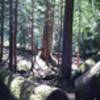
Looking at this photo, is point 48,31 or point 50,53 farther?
point 48,31

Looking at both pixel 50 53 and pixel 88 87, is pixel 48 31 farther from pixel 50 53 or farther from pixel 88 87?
pixel 88 87

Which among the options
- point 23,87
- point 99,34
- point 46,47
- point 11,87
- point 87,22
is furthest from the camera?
point 87,22

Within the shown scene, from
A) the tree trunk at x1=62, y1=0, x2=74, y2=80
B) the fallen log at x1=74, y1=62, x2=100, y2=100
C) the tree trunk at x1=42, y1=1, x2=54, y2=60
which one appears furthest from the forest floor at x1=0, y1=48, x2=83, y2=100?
the fallen log at x1=74, y1=62, x2=100, y2=100

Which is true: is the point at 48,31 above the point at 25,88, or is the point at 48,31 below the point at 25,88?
above

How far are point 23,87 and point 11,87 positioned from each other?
2.81 feet

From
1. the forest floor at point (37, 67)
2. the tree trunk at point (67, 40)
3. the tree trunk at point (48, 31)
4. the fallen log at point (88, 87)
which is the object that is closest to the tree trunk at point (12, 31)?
the forest floor at point (37, 67)

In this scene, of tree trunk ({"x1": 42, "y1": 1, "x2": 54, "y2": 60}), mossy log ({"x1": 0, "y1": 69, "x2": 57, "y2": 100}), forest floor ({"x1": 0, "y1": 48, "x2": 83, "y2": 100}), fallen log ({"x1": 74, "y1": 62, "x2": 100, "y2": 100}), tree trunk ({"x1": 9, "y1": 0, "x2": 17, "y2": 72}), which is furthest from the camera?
tree trunk ({"x1": 42, "y1": 1, "x2": 54, "y2": 60})

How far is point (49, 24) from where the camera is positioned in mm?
24953

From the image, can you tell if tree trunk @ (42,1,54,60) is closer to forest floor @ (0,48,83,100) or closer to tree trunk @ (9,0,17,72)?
forest floor @ (0,48,83,100)

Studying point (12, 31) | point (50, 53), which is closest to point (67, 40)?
point (12, 31)

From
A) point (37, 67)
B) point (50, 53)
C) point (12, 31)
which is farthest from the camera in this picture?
point (50, 53)

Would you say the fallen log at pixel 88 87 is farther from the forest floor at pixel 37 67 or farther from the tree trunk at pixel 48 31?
the tree trunk at pixel 48 31

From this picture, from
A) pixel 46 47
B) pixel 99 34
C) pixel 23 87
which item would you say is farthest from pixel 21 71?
pixel 23 87

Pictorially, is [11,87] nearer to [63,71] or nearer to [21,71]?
[63,71]
